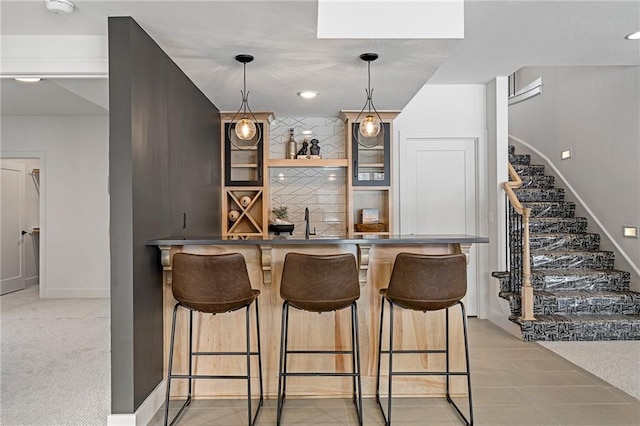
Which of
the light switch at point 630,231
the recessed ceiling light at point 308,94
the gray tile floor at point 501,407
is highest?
the recessed ceiling light at point 308,94

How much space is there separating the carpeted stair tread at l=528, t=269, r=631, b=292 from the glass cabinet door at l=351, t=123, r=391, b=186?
6.57 feet

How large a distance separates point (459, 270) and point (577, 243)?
3.52m

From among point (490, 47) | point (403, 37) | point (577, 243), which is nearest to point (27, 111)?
point (403, 37)

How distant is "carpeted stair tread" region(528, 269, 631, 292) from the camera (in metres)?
4.74

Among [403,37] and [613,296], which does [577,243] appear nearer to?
[613,296]

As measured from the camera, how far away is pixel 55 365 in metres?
3.66

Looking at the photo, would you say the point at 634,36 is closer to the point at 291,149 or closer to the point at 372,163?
the point at 372,163

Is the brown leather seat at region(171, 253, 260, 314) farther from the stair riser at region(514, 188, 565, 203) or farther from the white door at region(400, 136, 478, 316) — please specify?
the stair riser at region(514, 188, 565, 203)

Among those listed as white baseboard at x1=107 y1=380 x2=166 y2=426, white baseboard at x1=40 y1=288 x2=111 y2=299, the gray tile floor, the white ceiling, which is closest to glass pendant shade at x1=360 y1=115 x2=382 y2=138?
the white ceiling

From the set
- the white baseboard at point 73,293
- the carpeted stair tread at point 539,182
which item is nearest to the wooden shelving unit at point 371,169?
the carpeted stair tread at point 539,182

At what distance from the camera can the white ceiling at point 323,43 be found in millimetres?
2670

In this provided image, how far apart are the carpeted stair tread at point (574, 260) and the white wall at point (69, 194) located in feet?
19.0

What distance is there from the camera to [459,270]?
8.57 feet

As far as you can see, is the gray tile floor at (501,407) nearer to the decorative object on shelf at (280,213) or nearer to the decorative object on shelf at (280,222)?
the decorative object on shelf at (280,222)
